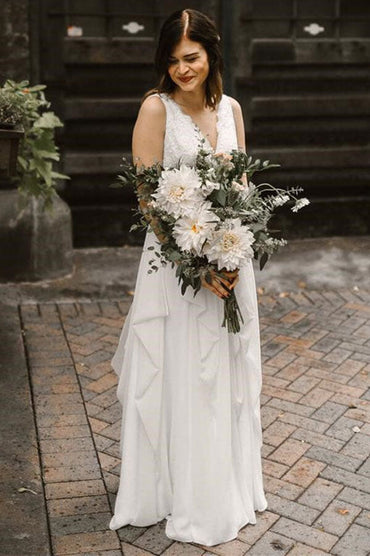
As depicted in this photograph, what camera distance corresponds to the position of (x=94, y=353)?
19.1ft

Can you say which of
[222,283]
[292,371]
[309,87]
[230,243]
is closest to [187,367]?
[222,283]

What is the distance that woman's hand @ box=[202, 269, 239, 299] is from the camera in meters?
3.44

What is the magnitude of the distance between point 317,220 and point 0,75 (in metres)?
3.37

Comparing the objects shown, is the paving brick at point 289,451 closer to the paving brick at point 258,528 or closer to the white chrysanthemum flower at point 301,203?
the paving brick at point 258,528

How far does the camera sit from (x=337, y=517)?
394cm

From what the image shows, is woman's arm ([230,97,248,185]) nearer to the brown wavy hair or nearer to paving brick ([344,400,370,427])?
the brown wavy hair

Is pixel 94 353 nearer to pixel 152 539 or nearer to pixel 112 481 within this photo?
pixel 112 481

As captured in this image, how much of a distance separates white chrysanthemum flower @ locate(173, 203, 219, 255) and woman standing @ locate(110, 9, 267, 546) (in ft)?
0.58

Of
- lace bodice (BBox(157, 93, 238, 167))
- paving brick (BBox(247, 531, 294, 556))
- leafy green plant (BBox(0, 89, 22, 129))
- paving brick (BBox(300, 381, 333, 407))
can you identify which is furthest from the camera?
leafy green plant (BBox(0, 89, 22, 129))

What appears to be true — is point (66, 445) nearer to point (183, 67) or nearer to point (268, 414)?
point (268, 414)

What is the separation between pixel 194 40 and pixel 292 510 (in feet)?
6.99

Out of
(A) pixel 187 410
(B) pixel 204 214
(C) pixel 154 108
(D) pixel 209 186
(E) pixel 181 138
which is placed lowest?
(A) pixel 187 410

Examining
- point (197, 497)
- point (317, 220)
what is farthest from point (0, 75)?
point (197, 497)

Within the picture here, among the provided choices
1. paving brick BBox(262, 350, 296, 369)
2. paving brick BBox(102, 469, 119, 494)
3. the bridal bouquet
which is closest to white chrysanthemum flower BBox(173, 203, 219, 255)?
the bridal bouquet
